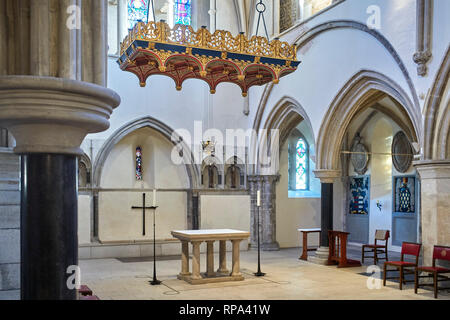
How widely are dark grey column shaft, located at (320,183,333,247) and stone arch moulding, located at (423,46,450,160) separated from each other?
10.8ft

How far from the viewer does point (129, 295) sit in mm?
7707

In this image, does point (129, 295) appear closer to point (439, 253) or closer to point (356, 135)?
point (439, 253)

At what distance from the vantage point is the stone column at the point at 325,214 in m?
10.9

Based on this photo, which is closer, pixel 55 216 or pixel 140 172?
pixel 55 216

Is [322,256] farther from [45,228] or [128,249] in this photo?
[45,228]

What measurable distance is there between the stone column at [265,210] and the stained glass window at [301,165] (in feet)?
5.77

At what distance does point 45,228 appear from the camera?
2.72 m

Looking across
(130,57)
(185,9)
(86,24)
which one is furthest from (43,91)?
(185,9)

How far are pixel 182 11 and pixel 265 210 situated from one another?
18.7ft

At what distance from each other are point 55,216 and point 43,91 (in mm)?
661

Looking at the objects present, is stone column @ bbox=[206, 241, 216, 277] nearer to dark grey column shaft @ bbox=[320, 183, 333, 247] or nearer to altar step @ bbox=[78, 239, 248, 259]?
dark grey column shaft @ bbox=[320, 183, 333, 247]

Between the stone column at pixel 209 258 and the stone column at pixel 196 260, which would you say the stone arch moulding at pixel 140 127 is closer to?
the stone column at pixel 209 258

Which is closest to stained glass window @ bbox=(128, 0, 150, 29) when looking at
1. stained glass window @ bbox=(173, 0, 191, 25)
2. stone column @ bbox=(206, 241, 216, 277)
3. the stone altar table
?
stained glass window @ bbox=(173, 0, 191, 25)

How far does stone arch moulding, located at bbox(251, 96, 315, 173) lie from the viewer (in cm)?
1229
